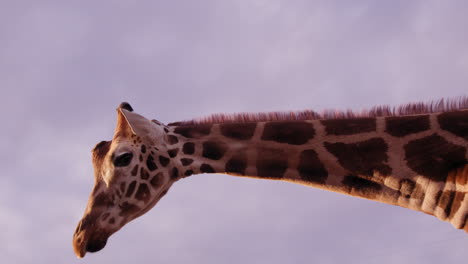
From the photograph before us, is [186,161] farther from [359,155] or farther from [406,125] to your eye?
[406,125]

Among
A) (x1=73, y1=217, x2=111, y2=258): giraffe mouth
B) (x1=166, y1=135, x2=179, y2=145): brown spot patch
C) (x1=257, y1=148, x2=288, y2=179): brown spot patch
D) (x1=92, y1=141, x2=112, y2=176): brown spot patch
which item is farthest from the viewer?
(x1=92, y1=141, x2=112, y2=176): brown spot patch

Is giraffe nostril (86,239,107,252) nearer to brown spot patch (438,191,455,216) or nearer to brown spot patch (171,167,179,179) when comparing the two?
brown spot patch (171,167,179,179)

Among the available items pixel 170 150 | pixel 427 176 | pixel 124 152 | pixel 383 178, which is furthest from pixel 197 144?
pixel 427 176

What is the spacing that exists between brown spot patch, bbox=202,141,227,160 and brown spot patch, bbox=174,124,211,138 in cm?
25

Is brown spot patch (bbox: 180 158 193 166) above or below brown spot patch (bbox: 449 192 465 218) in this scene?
below

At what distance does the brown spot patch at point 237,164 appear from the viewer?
8.73 metres

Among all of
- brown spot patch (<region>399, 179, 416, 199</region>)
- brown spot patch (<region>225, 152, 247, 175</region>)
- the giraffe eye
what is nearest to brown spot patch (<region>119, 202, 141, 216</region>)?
the giraffe eye

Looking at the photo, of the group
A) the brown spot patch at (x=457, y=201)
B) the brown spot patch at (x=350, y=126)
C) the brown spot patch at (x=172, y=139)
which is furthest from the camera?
the brown spot patch at (x=172, y=139)

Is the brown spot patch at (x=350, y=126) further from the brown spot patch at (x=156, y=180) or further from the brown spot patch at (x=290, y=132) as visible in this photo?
the brown spot patch at (x=156, y=180)

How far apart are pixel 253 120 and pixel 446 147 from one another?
296 centimetres

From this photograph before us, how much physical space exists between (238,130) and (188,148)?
0.84 meters

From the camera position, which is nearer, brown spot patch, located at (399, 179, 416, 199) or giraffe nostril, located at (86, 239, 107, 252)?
brown spot patch, located at (399, 179, 416, 199)

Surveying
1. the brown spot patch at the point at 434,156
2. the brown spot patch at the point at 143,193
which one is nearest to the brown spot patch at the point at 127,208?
the brown spot patch at the point at 143,193

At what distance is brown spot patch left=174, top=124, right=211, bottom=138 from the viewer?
9.18 meters
